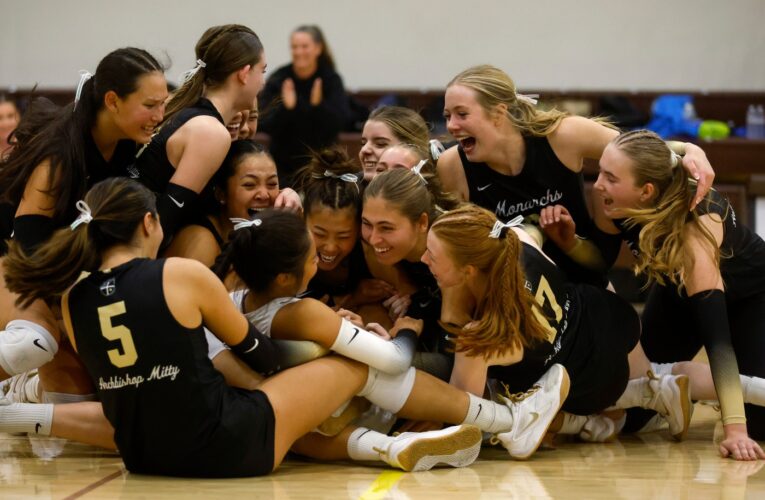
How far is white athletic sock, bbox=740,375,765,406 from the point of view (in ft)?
12.7

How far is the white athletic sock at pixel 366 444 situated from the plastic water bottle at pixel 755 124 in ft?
22.6

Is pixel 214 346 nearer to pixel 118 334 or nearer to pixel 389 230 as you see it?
pixel 118 334

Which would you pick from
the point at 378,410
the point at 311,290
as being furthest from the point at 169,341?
the point at 311,290

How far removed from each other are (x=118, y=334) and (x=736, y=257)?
2.38 metres

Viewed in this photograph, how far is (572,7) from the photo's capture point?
10.1 meters

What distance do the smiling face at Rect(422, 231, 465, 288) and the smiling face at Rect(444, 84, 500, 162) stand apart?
74 centimetres

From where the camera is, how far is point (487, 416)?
3.53 m

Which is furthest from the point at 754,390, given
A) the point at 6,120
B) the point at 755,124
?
the point at 755,124

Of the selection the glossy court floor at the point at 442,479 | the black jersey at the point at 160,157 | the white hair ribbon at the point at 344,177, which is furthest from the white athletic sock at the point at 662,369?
the black jersey at the point at 160,157

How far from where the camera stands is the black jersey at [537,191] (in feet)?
13.8

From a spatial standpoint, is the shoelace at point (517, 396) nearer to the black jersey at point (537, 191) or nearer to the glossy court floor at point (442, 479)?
the glossy court floor at point (442, 479)

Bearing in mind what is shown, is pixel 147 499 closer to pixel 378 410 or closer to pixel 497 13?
pixel 378 410

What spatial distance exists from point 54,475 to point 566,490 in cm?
162

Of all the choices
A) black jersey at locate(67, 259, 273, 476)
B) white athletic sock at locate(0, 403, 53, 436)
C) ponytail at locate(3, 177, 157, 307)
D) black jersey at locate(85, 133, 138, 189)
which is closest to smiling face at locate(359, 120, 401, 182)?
black jersey at locate(85, 133, 138, 189)
